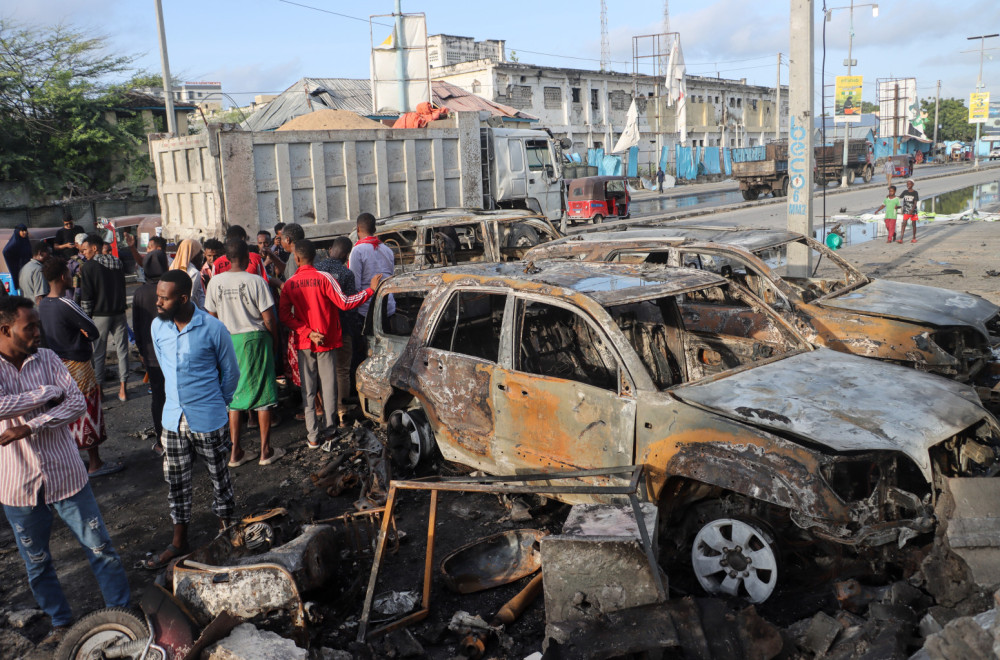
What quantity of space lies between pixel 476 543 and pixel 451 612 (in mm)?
456

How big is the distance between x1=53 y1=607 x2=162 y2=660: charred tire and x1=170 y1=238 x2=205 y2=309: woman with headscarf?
4194 millimetres

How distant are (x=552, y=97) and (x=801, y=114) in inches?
1546

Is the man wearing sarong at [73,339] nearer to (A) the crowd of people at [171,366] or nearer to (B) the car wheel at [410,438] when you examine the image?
(A) the crowd of people at [171,366]

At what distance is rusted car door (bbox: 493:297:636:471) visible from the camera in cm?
409

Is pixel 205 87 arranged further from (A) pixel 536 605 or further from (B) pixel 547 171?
(A) pixel 536 605

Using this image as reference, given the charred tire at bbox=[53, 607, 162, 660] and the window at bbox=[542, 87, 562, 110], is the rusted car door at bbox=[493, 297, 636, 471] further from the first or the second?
the window at bbox=[542, 87, 562, 110]

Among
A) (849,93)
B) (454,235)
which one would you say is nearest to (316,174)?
(454,235)

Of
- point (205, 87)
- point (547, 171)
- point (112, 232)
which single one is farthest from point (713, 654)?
point (205, 87)

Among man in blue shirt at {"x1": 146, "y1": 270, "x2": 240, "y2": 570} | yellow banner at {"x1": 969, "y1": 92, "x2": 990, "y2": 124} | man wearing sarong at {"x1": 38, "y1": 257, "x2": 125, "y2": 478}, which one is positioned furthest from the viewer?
yellow banner at {"x1": 969, "y1": 92, "x2": 990, "y2": 124}

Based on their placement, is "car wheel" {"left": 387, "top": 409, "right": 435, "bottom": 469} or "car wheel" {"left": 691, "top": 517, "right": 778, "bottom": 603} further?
"car wheel" {"left": 387, "top": 409, "right": 435, "bottom": 469}

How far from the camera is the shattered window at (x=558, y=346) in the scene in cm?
462

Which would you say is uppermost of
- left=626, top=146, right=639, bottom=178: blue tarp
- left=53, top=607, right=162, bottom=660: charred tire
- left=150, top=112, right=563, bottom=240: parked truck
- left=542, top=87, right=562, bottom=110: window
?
left=542, top=87, right=562, bottom=110: window

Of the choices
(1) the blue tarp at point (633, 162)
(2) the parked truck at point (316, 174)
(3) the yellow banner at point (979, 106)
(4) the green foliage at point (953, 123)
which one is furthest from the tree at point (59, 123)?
(4) the green foliage at point (953, 123)

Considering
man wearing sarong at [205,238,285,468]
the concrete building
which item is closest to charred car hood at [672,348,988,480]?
man wearing sarong at [205,238,285,468]
